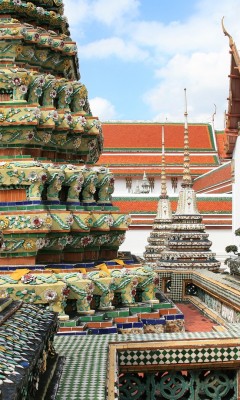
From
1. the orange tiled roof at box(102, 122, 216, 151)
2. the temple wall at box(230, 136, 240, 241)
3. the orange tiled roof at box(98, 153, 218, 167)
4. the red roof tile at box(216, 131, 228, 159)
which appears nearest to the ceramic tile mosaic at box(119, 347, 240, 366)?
the temple wall at box(230, 136, 240, 241)

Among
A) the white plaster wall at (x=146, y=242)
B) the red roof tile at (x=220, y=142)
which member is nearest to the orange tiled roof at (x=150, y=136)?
the red roof tile at (x=220, y=142)

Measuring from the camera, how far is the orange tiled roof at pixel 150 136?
32500 mm

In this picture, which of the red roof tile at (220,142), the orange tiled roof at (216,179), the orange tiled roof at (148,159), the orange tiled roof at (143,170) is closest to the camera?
the orange tiled roof at (216,179)

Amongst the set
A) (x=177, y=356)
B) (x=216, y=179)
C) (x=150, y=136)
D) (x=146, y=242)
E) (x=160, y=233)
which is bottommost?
(x=177, y=356)

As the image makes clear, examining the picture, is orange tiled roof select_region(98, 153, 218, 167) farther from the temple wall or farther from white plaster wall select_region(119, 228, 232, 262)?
the temple wall

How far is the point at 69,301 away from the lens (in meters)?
6.85

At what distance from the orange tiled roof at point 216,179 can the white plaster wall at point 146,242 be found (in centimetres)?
228

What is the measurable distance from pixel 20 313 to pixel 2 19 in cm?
586

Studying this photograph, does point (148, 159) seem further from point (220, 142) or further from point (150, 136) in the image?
point (220, 142)

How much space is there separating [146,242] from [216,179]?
5.14m

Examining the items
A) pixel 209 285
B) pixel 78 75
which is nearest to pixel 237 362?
pixel 209 285

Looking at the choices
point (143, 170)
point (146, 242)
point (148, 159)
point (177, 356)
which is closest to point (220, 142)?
point (148, 159)

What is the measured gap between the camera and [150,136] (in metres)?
33.2

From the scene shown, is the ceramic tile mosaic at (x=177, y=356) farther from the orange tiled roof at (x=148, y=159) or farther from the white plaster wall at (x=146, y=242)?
the orange tiled roof at (x=148, y=159)
